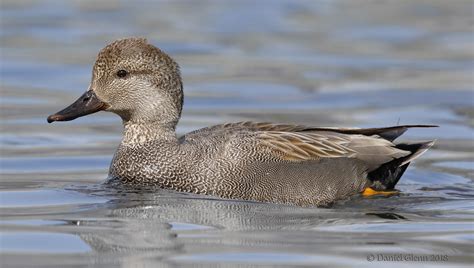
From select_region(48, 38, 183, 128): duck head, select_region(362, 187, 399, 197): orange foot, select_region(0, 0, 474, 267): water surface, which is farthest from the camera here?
select_region(362, 187, 399, 197): orange foot

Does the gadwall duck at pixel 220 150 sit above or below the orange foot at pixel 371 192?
above

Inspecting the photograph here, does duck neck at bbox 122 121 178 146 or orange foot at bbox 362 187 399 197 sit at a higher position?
duck neck at bbox 122 121 178 146

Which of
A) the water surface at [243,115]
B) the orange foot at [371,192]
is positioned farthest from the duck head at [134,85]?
the orange foot at [371,192]

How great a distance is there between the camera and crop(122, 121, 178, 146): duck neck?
9.46 m

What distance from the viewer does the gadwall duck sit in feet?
29.7

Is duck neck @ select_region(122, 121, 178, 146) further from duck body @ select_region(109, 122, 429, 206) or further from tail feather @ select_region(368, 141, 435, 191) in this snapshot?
tail feather @ select_region(368, 141, 435, 191)

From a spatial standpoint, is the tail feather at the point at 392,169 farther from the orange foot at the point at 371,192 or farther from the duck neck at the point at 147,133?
the duck neck at the point at 147,133

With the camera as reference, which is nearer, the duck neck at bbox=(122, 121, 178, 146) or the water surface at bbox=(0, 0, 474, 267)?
the water surface at bbox=(0, 0, 474, 267)

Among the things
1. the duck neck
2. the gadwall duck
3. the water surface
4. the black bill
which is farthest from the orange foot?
the black bill

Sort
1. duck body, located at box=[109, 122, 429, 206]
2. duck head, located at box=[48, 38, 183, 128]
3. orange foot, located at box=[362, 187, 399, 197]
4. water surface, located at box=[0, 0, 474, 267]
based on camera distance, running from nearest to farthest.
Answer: water surface, located at box=[0, 0, 474, 267]
duck body, located at box=[109, 122, 429, 206]
duck head, located at box=[48, 38, 183, 128]
orange foot, located at box=[362, 187, 399, 197]

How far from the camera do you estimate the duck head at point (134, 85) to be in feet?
30.9

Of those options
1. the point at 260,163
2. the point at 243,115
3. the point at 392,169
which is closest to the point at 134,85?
the point at 260,163

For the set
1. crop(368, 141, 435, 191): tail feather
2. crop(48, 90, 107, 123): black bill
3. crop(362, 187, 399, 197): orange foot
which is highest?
crop(48, 90, 107, 123): black bill

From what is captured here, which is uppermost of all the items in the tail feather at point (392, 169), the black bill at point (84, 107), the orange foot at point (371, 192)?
the black bill at point (84, 107)
